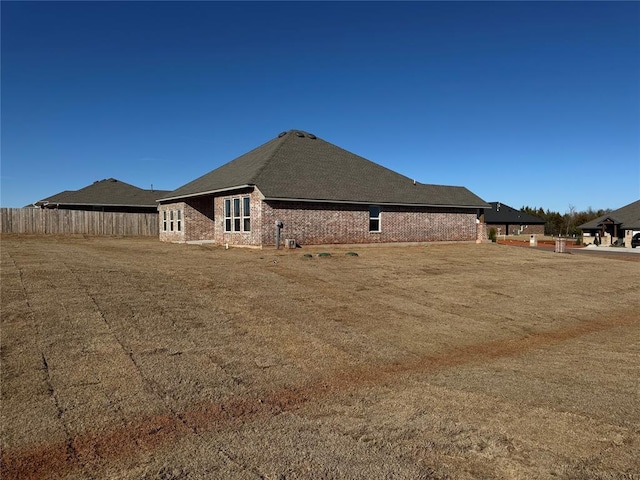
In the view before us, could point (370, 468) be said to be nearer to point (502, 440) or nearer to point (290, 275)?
point (502, 440)

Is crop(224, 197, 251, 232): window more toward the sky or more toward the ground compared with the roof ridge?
more toward the ground

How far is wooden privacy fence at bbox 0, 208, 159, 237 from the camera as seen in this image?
28.8 metres

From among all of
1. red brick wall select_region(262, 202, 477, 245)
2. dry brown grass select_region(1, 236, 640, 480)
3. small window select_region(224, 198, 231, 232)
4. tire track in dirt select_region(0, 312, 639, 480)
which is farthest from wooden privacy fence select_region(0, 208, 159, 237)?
tire track in dirt select_region(0, 312, 639, 480)

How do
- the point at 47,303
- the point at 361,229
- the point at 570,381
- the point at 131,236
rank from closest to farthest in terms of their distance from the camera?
the point at 570,381, the point at 47,303, the point at 361,229, the point at 131,236

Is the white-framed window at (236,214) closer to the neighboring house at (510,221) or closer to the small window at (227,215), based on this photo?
the small window at (227,215)

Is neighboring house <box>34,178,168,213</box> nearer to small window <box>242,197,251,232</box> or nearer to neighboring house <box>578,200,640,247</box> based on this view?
small window <box>242,197,251,232</box>

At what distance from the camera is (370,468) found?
3.59 m

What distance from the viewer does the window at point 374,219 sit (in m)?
23.5

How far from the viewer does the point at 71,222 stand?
98.2 feet

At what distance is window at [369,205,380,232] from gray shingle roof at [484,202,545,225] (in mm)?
43222

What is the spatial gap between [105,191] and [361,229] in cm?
2556

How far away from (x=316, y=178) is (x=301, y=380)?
58.2 feet

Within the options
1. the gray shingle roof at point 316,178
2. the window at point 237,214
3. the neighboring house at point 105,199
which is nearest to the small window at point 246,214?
the window at point 237,214

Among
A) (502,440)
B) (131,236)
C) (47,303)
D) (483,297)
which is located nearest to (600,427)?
(502,440)
